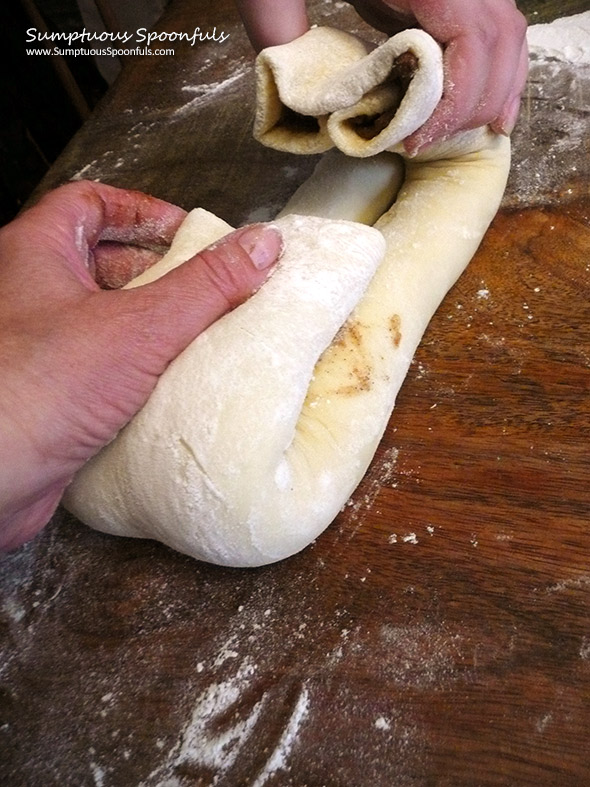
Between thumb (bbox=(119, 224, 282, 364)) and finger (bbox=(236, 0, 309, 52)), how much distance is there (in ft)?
1.81

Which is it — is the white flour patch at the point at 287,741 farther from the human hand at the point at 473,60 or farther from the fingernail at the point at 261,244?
the human hand at the point at 473,60

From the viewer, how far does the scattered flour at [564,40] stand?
1567 mm

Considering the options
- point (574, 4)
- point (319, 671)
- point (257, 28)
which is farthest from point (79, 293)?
point (574, 4)

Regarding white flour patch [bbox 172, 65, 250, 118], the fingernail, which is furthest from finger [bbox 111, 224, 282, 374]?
white flour patch [bbox 172, 65, 250, 118]

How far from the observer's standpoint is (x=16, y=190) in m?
2.43

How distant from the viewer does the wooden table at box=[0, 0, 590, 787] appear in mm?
839

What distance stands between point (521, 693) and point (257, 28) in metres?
1.28

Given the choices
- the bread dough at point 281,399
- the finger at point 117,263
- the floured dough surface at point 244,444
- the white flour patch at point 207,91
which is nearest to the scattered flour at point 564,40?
the bread dough at point 281,399

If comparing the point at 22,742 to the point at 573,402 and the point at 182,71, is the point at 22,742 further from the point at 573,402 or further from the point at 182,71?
the point at 182,71

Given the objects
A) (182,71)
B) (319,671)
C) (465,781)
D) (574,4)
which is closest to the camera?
(465,781)

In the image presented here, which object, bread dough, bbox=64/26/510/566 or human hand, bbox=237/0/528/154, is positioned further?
human hand, bbox=237/0/528/154

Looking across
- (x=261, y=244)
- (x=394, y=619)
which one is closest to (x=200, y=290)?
(x=261, y=244)

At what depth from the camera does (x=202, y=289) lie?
0.88m

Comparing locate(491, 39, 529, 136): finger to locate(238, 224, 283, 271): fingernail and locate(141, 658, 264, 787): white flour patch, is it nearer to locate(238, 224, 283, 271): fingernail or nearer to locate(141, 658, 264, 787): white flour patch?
locate(238, 224, 283, 271): fingernail
